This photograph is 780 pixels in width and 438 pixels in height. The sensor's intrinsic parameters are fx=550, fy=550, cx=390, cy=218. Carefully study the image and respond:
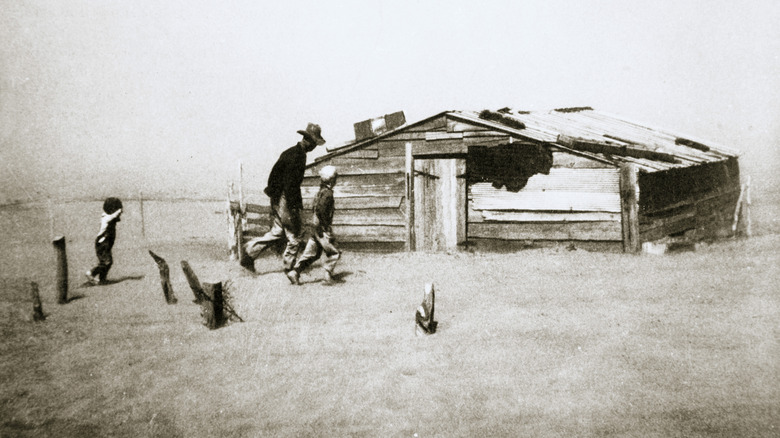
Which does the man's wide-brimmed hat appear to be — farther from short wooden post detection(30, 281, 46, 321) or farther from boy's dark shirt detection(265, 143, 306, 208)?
short wooden post detection(30, 281, 46, 321)

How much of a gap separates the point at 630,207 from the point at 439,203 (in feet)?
13.6

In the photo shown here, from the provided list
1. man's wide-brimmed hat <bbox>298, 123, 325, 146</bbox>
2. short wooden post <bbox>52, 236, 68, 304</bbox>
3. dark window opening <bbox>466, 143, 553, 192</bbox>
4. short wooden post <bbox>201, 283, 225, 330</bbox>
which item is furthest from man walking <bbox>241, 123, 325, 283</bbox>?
dark window opening <bbox>466, 143, 553, 192</bbox>

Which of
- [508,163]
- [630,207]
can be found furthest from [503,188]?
[630,207]

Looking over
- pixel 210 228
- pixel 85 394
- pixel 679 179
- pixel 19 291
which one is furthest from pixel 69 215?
Result: pixel 679 179

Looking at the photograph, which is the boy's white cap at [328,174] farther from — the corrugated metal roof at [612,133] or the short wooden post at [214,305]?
the corrugated metal roof at [612,133]

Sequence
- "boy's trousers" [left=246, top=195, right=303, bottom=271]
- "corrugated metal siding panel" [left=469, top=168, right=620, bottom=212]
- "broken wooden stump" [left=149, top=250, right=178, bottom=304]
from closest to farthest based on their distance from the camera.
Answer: "broken wooden stump" [left=149, top=250, right=178, bottom=304], "boy's trousers" [left=246, top=195, right=303, bottom=271], "corrugated metal siding panel" [left=469, top=168, right=620, bottom=212]

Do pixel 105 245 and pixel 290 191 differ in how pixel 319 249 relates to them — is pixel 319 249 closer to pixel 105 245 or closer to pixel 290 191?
pixel 290 191

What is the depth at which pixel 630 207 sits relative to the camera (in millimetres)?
11430

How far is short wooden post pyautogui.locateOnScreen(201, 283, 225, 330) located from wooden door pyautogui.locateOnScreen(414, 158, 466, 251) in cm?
716

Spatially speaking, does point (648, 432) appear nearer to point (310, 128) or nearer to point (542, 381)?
point (542, 381)

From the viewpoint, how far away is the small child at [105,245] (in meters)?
9.62

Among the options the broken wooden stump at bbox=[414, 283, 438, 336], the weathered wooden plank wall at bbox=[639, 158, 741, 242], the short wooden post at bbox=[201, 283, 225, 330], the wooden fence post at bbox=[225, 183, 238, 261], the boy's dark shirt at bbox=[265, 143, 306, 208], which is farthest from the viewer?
the wooden fence post at bbox=[225, 183, 238, 261]

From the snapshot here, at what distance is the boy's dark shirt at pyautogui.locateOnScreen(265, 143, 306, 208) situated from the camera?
8.48 meters

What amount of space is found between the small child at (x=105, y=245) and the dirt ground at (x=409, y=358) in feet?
1.63
